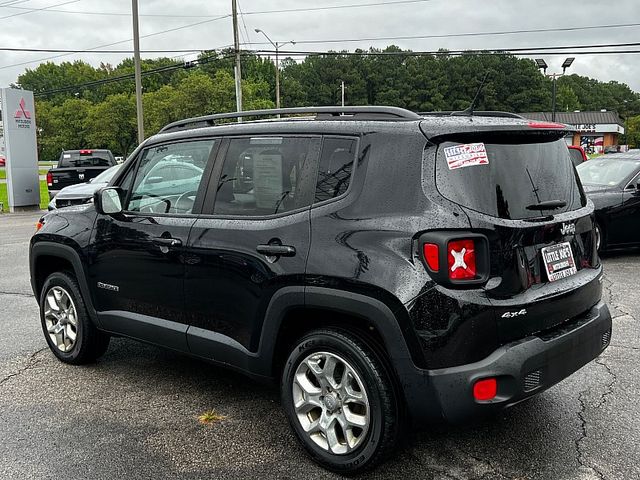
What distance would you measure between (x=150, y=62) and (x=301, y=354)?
101m

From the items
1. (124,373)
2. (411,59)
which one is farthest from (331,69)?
(124,373)

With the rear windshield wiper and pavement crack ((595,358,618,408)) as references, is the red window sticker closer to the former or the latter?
the rear windshield wiper

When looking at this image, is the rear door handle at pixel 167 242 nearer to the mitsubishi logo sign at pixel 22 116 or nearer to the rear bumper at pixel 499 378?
the rear bumper at pixel 499 378

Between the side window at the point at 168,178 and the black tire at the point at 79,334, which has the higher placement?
the side window at the point at 168,178

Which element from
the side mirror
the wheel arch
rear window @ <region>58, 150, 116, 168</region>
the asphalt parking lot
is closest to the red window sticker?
the asphalt parking lot

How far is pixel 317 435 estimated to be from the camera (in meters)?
3.27

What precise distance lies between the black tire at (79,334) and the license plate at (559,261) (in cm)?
331

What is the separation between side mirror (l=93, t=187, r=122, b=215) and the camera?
431 centimetres

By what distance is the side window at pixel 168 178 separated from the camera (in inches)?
157

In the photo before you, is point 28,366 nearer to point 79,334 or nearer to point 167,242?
point 79,334

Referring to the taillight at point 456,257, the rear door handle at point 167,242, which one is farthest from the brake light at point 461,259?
the rear door handle at point 167,242

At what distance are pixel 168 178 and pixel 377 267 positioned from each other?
1.99 meters

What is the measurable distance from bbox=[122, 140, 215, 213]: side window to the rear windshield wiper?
1.98m

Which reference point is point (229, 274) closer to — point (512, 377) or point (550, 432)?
point (512, 377)
